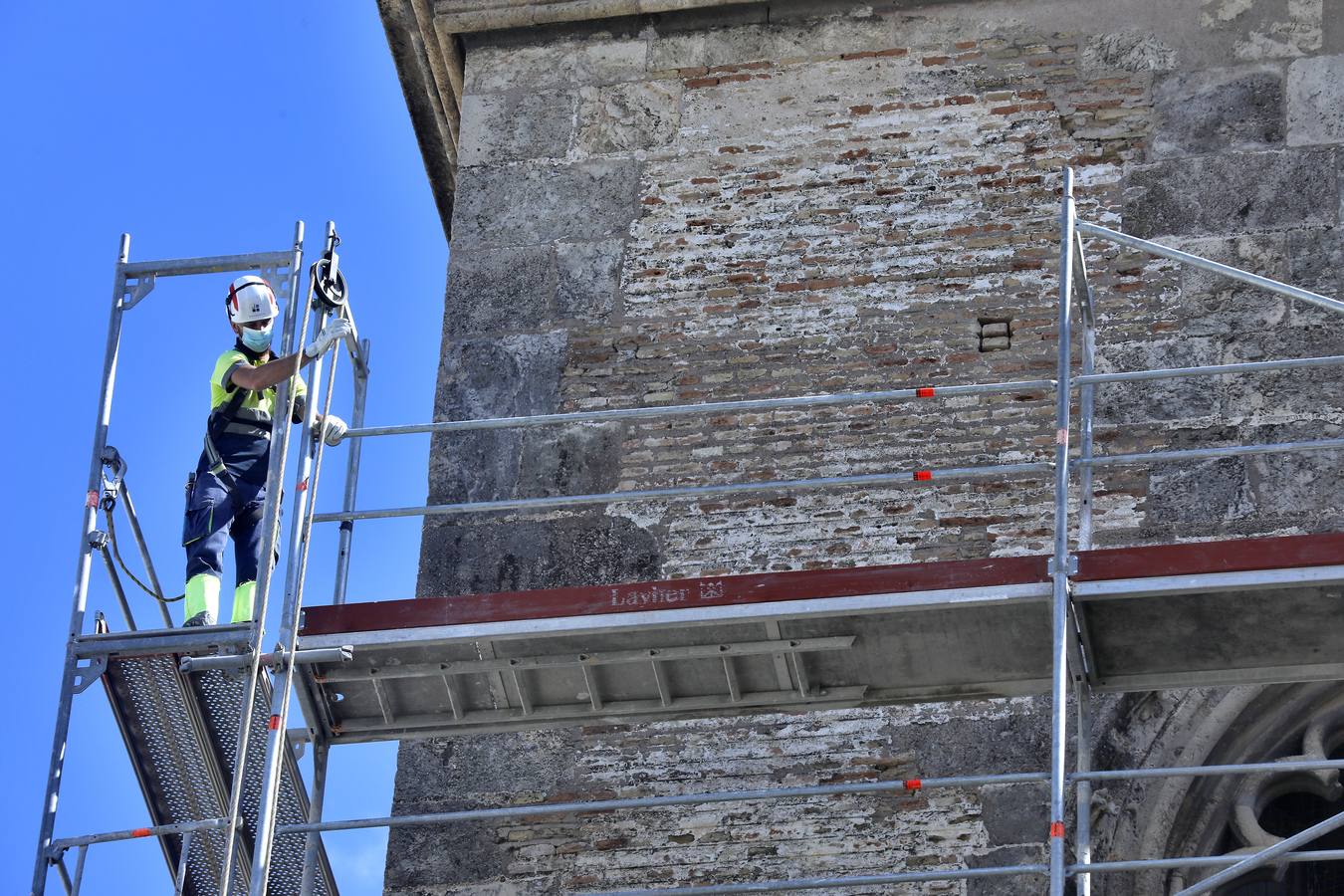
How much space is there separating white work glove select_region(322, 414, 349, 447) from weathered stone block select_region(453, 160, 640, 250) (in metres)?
2.48

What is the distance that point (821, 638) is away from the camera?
8.23 m

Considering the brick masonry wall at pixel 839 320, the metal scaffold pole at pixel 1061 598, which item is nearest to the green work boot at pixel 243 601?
the brick masonry wall at pixel 839 320

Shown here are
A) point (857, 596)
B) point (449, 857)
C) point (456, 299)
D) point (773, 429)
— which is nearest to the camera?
point (857, 596)

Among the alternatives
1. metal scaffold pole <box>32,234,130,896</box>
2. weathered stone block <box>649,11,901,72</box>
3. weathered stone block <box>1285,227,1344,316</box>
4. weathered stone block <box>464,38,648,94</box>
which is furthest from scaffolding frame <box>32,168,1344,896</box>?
weathered stone block <box>464,38,648,94</box>

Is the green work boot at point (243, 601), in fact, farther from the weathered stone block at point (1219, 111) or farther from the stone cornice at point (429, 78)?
the weathered stone block at point (1219, 111)

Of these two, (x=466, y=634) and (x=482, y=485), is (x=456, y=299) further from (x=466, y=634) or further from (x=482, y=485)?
(x=466, y=634)

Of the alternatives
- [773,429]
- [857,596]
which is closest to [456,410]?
[773,429]

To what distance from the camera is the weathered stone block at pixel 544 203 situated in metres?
11.0

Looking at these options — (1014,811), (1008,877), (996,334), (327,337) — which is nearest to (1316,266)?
(996,334)

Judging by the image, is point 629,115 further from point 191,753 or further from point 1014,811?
point 191,753

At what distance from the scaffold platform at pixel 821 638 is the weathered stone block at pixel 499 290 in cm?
265

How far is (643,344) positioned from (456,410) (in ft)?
2.89

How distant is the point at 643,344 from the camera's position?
10578 millimetres

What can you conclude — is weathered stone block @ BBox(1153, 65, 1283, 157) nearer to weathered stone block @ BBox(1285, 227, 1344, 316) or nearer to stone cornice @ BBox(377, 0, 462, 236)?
weathered stone block @ BBox(1285, 227, 1344, 316)
